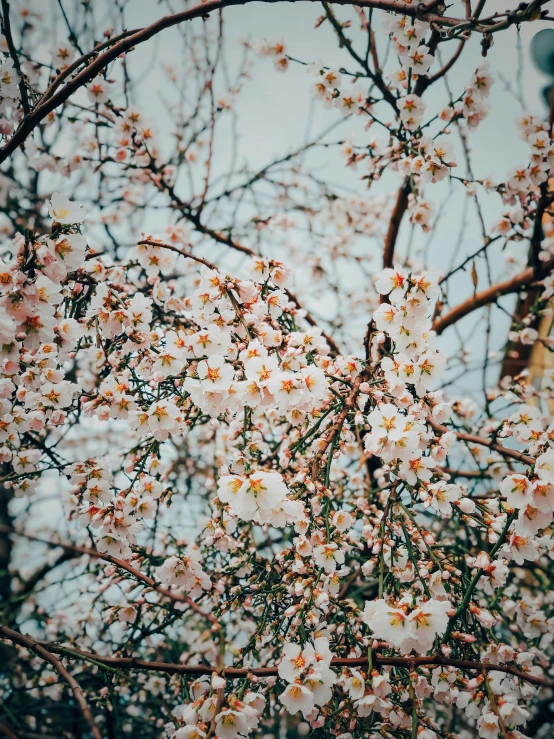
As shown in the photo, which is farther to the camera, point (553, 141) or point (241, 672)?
point (553, 141)

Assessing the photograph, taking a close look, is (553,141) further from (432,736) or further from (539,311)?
(432,736)

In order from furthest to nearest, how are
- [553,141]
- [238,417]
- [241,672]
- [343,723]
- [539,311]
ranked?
[539,311] < [553,141] < [238,417] < [343,723] < [241,672]

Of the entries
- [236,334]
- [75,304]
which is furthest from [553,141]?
[75,304]

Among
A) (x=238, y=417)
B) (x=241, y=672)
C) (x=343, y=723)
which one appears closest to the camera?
(x=241, y=672)

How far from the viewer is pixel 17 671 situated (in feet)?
10.3

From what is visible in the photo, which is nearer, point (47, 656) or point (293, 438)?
point (47, 656)

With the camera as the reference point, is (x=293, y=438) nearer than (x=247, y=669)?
No

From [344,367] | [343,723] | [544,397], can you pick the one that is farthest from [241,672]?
[544,397]

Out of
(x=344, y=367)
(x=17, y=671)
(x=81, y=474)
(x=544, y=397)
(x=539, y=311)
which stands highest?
(x=539, y=311)

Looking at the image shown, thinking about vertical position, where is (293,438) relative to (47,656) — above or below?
above

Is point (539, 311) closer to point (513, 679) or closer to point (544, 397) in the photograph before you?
point (544, 397)

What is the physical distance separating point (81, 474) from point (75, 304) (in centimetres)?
60

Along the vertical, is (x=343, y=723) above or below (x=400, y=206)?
below

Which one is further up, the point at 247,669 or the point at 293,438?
the point at 293,438
